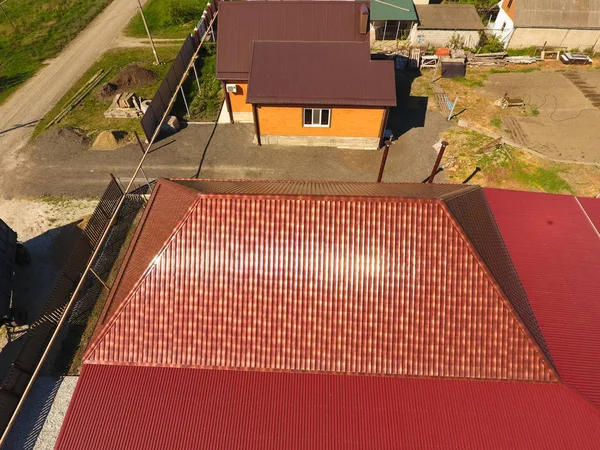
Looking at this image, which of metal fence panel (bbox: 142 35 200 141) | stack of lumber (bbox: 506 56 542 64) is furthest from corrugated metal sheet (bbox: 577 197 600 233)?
metal fence panel (bbox: 142 35 200 141)

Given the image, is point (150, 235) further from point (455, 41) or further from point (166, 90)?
point (455, 41)

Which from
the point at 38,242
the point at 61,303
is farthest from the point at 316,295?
the point at 38,242

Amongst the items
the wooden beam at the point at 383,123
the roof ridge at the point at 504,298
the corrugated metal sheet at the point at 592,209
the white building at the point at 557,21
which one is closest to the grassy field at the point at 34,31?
the wooden beam at the point at 383,123

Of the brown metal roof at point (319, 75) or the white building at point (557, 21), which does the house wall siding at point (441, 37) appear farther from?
the brown metal roof at point (319, 75)

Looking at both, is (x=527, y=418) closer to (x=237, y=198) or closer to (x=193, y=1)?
(x=237, y=198)

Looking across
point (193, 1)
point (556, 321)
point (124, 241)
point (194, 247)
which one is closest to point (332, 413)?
point (194, 247)

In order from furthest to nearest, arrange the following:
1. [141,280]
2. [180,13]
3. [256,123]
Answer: [180,13], [256,123], [141,280]
